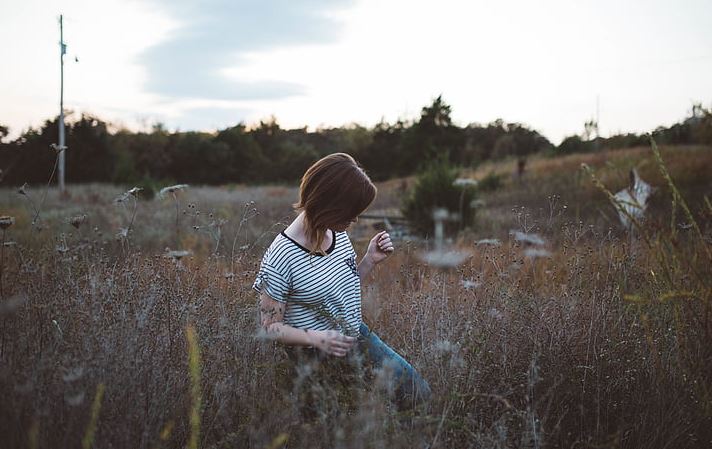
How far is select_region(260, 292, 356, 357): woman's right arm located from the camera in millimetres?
2254

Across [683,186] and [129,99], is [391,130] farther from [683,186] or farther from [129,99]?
[129,99]

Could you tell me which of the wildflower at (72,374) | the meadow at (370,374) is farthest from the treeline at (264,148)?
the wildflower at (72,374)

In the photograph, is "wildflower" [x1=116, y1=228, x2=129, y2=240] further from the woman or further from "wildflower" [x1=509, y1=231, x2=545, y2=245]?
"wildflower" [x1=509, y1=231, x2=545, y2=245]

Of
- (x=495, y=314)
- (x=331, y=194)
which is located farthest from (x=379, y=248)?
(x=495, y=314)

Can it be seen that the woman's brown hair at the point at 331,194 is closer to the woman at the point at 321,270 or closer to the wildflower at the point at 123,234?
the woman at the point at 321,270

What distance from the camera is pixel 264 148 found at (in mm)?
49656

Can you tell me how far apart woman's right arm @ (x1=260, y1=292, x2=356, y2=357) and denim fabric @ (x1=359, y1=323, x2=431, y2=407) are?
4.3 inches

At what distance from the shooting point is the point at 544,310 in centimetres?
285

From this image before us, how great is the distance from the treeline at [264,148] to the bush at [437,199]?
56.2ft

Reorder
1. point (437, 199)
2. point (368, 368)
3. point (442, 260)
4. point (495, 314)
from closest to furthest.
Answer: point (368, 368) → point (495, 314) → point (442, 260) → point (437, 199)

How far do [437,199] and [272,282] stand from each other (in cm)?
877

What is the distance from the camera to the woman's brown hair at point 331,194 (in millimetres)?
2545

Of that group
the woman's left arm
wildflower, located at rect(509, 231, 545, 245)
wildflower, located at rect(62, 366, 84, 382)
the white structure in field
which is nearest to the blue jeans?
the woman's left arm

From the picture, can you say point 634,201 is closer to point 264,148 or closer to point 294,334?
point 294,334
